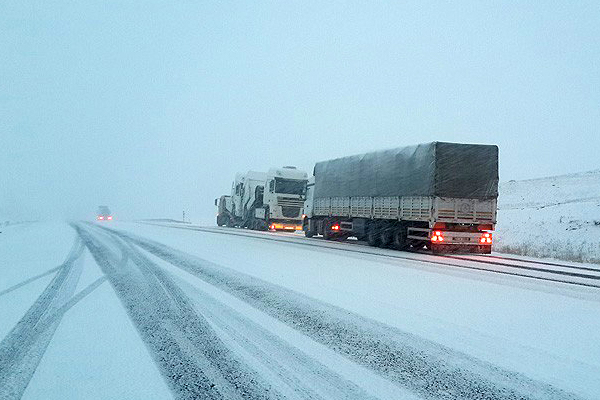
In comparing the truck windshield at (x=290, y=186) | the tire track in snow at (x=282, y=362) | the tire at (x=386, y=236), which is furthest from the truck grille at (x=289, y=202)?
the tire track in snow at (x=282, y=362)

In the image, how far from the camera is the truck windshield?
29266 mm

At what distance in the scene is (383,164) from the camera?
60.1 feet

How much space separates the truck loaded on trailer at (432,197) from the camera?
15.4 meters

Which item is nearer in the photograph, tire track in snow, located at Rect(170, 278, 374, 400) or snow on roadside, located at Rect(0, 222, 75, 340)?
tire track in snow, located at Rect(170, 278, 374, 400)

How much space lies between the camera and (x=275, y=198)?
2948 cm

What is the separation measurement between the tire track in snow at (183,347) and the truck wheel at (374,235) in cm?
1174

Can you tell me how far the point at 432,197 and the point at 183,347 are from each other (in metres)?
12.2

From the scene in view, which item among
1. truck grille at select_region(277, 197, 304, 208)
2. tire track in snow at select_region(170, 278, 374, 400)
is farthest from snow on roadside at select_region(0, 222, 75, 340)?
truck grille at select_region(277, 197, 304, 208)

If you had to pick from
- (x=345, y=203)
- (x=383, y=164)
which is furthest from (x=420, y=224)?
(x=345, y=203)

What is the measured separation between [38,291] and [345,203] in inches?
596

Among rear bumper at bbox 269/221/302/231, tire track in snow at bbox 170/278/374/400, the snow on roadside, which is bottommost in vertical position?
the snow on roadside

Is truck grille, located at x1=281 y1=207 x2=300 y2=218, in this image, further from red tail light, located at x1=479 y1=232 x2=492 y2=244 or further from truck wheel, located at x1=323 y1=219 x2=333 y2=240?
red tail light, located at x1=479 y1=232 x2=492 y2=244

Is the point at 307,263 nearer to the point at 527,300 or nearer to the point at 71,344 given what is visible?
the point at 527,300

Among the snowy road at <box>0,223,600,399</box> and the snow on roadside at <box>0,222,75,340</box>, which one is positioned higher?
the snowy road at <box>0,223,600,399</box>
